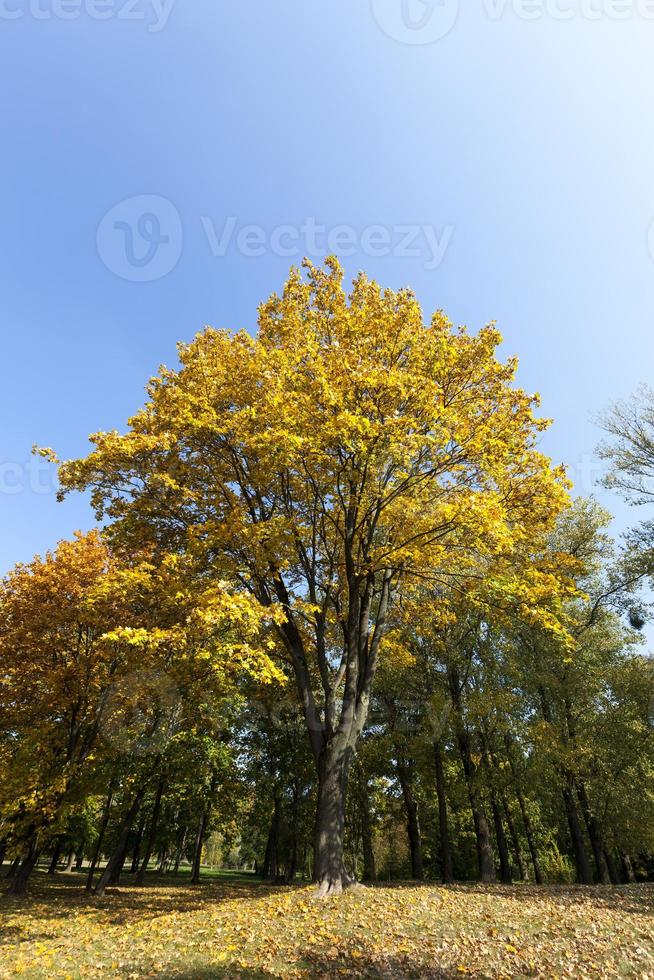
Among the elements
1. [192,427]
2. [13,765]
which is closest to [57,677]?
[13,765]

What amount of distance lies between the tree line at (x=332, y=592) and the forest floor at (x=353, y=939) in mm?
2165

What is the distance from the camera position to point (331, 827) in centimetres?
1060

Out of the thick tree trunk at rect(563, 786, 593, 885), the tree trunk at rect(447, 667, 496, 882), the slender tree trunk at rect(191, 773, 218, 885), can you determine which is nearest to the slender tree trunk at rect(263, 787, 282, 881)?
the slender tree trunk at rect(191, 773, 218, 885)

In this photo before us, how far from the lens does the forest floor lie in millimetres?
6500

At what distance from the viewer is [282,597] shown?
13.1 metres

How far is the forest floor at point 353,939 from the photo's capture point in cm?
650

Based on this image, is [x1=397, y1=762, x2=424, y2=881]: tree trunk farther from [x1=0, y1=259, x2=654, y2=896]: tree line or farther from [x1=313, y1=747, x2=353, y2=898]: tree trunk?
[x1=313, y1=747, x2=353, y2=898]: tree trunk

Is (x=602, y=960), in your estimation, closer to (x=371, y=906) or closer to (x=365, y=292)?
(x=371, y=906)

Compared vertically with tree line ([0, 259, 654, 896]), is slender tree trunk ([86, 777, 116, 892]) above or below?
below

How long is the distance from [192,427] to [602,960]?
10930 mm

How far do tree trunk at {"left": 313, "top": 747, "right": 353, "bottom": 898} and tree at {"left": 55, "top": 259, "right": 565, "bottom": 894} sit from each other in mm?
31

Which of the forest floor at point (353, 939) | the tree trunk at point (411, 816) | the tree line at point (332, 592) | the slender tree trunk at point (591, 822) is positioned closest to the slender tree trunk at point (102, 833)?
the tree line at point (332, 592)

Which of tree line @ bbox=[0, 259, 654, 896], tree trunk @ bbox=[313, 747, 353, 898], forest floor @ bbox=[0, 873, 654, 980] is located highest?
tree line @ bbox=[0, 259, 654, 896]

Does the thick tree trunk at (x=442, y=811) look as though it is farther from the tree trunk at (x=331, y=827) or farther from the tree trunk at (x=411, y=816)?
the tree trunk at (x=331, y=827)
